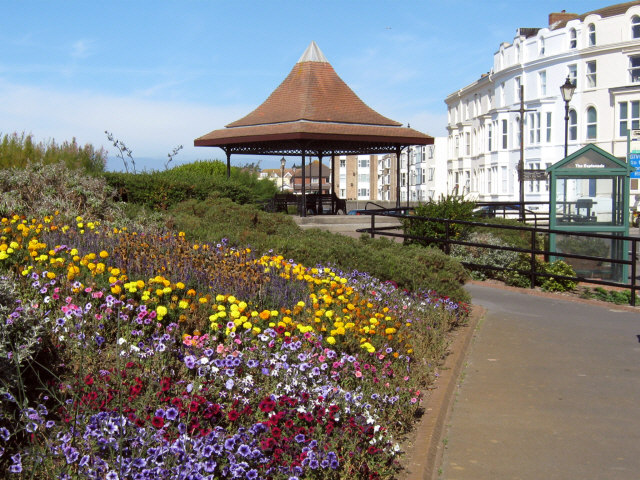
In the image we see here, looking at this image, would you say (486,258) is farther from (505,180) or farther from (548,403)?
(505,180)

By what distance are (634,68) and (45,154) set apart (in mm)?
41557

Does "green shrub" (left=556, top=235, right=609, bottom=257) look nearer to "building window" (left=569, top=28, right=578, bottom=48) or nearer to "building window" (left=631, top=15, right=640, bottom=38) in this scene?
"building window" (left=631, top=15, right=640, bottom=38)

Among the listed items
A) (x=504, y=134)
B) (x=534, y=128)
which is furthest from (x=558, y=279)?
(x=504, y=134)

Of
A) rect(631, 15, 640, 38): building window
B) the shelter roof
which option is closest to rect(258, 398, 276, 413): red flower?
the shelter roof

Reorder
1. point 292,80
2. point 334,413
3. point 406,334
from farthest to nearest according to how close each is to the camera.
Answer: point 292,80 < point 406,334 < point 334,413

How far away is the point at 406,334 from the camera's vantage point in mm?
6844

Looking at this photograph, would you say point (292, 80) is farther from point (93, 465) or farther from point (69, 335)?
point (93, 465)

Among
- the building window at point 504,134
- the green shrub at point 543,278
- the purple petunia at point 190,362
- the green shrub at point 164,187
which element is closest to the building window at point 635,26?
the building window at point 504,134

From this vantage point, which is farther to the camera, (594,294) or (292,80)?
(292,80)

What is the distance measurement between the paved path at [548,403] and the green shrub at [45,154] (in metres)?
8.64

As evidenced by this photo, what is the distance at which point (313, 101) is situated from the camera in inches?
865

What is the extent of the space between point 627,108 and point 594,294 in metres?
37.9

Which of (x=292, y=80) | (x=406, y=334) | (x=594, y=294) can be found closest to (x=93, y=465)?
(x=406, y=334)

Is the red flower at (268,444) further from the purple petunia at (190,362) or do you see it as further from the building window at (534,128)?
the building window at (534,128)
